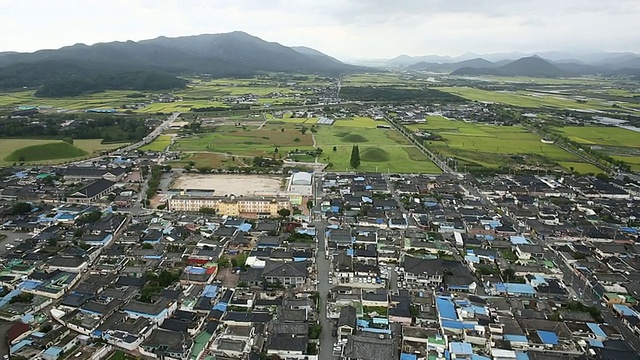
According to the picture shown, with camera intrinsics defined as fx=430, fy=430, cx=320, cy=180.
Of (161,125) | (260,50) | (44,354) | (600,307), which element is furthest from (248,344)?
(260,50)

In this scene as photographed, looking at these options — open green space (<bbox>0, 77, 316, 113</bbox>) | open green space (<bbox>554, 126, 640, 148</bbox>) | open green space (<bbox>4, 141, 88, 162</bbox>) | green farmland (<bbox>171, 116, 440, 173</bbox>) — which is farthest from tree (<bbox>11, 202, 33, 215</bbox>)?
open green space (<bbox>554, 126, 640, 148</bbox>)

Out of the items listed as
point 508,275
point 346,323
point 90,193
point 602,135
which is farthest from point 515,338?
point 602,135

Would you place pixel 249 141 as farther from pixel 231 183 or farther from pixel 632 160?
pixel 632 160

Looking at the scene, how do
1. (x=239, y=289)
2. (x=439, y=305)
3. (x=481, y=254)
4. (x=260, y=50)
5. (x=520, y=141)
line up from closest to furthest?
(x=439, y=305) → (x=239, y=289) → (x=481, y=254) → (x=520, y=141) → (x=260, y=50)

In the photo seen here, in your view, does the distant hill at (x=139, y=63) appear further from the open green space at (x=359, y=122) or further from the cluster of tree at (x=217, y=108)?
the open green space at (x=359, y=122)

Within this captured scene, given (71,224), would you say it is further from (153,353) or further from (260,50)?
(260,50)

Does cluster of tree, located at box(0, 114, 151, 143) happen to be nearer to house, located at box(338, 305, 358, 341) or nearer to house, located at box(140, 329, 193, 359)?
house, located at box(140, 329, 193, 359)
